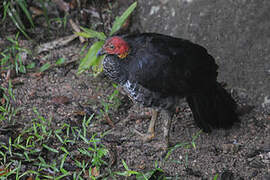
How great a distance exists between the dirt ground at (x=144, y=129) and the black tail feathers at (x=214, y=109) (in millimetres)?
117

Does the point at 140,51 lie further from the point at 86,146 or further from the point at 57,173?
the point at 57,173

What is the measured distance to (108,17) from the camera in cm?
587

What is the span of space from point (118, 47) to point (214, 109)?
1302 mm

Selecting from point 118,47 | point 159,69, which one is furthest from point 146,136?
point 118,47

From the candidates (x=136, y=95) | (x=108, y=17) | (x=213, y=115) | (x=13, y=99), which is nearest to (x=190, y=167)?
(x=213, y=115)

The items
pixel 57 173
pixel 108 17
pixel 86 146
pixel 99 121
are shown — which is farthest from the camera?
pixel 108 17

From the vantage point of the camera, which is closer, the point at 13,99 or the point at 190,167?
the point at 190,167

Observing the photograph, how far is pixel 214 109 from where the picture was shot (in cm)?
418

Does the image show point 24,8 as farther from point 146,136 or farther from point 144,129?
point 146,136

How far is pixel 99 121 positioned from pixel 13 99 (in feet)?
3.92

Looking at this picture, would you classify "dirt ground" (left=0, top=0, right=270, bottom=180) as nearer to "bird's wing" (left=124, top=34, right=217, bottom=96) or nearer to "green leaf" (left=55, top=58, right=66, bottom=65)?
"green leaf" (left=55, top=58, right=66, bottom=65)

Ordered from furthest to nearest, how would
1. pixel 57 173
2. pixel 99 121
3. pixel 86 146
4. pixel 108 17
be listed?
pixel 108 17, pixel 99 121, pixel 86 146, pixel 57 173

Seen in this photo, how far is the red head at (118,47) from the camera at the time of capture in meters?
3.82

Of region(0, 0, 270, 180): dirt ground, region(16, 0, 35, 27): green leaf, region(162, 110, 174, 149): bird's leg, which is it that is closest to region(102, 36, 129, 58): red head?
region(162, 110, 174, 149): bird's leg
